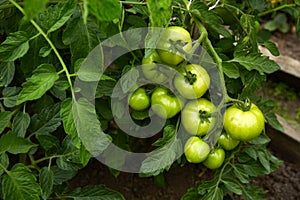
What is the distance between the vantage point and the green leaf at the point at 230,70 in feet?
3.07

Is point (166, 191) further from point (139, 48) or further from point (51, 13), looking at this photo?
point (51, 13)

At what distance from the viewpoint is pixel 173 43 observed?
85 centimetres

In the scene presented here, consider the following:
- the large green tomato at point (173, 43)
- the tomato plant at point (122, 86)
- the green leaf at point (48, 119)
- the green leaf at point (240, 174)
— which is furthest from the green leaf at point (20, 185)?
the green leaf at point (240, 174)

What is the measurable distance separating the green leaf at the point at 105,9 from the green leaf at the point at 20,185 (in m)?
0.43

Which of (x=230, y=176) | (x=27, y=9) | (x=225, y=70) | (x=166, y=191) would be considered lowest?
(x=166, y=191)

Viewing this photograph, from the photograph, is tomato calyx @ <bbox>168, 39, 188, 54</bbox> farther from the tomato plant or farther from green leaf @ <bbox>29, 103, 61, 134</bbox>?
green leaf @ <bbox>29, 103, 61, 134</bbox>

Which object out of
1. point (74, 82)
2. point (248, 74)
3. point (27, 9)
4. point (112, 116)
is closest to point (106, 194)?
point (112, 116)

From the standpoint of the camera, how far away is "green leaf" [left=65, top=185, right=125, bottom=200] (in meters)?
1.05

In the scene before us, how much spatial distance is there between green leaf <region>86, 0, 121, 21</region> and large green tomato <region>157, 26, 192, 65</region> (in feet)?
0.84

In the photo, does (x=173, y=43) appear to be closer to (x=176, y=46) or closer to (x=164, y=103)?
(x=176, y=46)

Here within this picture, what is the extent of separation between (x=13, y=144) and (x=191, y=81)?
374 mm

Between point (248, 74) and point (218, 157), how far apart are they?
21 centimetres

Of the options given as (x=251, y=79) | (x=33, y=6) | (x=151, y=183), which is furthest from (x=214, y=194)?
(x=33, y=6)

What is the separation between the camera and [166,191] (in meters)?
1.49
